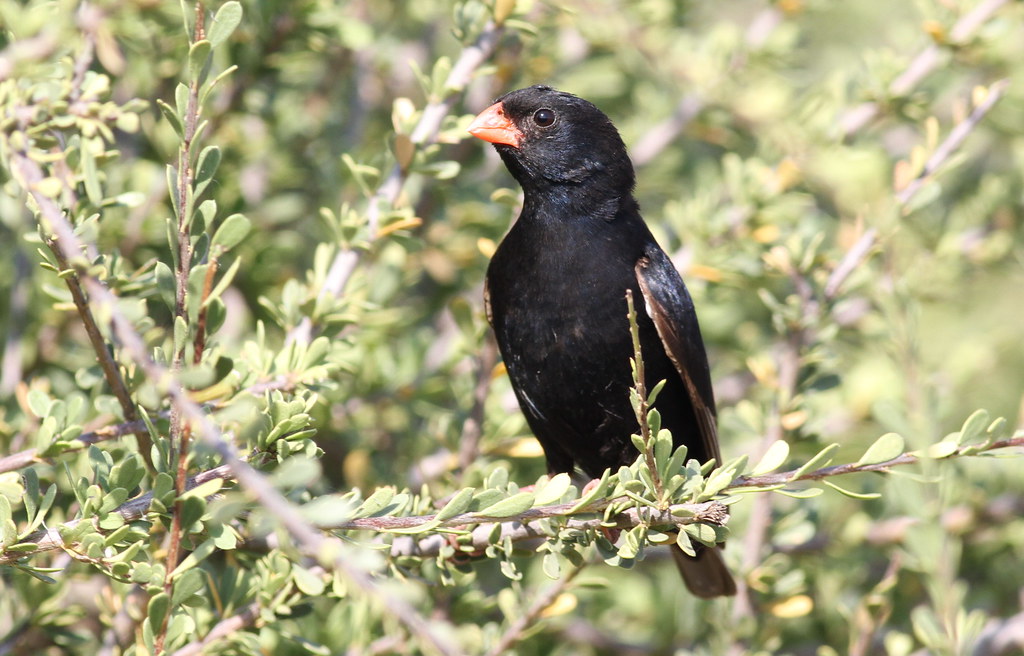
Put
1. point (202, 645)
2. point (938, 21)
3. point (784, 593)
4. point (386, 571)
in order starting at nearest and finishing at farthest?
point (202, 645) → point (386, 571) → point (784, 593) → point (938, 21)

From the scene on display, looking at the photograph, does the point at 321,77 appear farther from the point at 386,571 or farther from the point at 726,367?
the point at 386,571

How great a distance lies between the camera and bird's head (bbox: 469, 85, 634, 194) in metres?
3.74

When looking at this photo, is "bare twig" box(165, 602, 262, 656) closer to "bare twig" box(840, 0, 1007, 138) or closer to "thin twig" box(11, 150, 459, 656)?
"thin twig" box(11, 150, 459, 656)

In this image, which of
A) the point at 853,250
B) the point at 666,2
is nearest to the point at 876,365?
the point at 853,250

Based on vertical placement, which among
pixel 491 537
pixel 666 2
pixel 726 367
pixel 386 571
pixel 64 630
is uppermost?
pixel 666 2

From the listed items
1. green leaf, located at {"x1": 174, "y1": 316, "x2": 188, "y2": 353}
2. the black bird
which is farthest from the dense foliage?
the black bird

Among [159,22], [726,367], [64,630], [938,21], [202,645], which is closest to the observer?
[202,645]

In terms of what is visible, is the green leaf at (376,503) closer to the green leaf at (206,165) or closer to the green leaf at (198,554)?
the green leaf at (198,554)

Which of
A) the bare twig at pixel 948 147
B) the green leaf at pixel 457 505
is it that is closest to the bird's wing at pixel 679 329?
the bare twig at pixel 948 147

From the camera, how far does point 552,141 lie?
12.3 ft

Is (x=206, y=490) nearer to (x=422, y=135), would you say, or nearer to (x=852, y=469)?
(x=852, y=469)

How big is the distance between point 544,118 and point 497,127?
182mm

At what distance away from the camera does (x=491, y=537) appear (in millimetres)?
2523

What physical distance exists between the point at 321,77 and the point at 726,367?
8.08 feet
